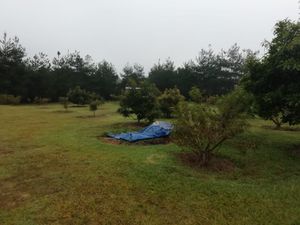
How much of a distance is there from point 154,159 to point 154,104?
7098 mm

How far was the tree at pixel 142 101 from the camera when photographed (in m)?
14.3

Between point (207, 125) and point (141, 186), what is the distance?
2.39 metres

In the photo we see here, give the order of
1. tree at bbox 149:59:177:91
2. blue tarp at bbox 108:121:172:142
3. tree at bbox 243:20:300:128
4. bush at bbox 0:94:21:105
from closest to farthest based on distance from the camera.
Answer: tree at bbox 243:20:300:128, blue tarp at bbox 108:121:172:142, bush at bbox 0:94:21:105, tree at bbox 149:59:177:91

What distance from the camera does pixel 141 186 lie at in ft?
18.9

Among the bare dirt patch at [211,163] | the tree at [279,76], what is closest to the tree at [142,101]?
the tree at [279,76]

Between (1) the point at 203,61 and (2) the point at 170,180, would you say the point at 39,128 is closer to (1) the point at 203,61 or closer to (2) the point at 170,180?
(2) the point at 170,180

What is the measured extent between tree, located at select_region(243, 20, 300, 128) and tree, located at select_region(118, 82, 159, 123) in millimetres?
5427

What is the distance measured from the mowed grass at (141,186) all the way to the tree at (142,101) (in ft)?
17.2

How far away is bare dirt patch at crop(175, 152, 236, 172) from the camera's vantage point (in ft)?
22.8

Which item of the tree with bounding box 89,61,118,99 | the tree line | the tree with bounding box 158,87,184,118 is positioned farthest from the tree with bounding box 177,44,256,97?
the tree with bounding box 158,87,184,118

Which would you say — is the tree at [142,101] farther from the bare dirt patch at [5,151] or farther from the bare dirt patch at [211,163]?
the bare dirt patch at [5,151]

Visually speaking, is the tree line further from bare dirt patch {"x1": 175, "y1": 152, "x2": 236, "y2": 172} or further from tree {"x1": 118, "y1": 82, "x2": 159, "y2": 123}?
bare dirt patch {"x1": 175, "y1": 152, "x2": 236, "y2": 172}

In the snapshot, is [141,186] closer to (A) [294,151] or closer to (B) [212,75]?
(A) [294,151]

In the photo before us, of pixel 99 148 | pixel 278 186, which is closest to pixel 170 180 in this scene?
pixel 278 186
